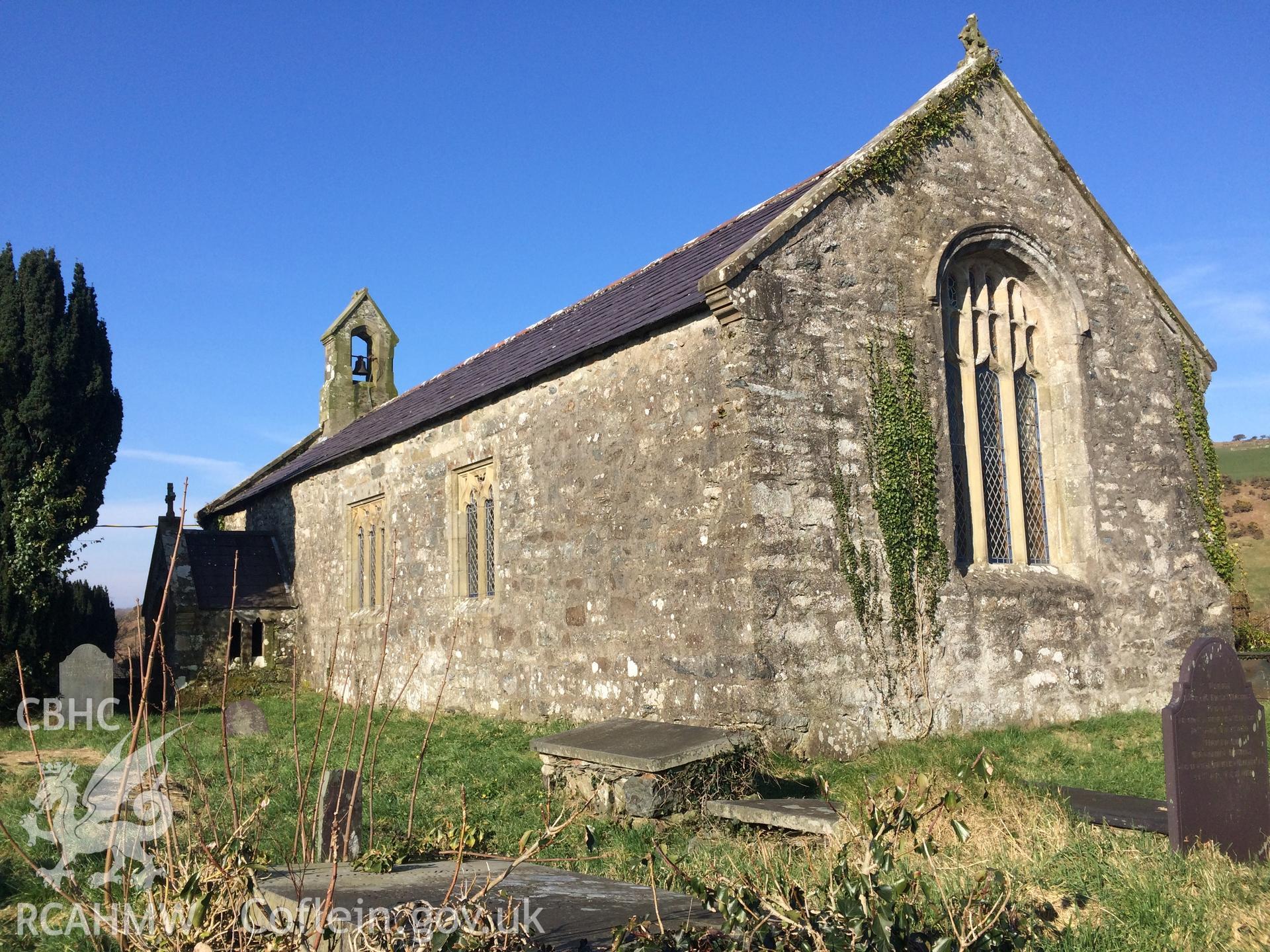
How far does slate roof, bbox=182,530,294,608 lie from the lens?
18.2m

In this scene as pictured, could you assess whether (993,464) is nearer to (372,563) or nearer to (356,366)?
(372,563)

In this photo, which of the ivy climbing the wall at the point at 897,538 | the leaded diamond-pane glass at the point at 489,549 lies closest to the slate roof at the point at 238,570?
the leaded diamond-pane glass at the point at 489,549

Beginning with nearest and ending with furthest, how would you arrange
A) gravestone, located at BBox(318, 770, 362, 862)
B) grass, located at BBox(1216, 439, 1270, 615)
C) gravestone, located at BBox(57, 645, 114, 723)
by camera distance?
gravestone, located at BBox(318, 770, 362, 862) → gravestone, located at BBox(57, 645, 114, 723) → grass, located at BBox(1216, 439, 1270, 615)

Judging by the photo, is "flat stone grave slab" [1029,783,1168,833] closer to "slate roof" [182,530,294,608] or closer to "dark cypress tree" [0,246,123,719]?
"dark cypress tree" [0,246,123,719]

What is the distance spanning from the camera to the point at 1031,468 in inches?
448

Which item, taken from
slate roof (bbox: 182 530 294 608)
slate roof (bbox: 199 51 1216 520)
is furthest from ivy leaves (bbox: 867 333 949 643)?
slate roof (bbox: 182 530 294 608)

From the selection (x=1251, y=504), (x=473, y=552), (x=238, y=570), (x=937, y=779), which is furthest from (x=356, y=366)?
(x=1251, y=504)

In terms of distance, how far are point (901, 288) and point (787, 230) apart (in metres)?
1.52

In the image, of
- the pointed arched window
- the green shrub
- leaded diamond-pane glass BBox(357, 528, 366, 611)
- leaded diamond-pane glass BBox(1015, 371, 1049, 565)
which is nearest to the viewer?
leaded diamond-pane glass BBox(1015, 371, 1049, 565)

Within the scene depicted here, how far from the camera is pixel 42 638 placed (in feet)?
47.9

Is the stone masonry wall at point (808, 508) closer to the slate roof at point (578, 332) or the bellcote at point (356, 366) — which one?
the slate roof at point (578, 332)

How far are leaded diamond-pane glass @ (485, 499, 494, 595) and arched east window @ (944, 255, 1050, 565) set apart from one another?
19.9 feet

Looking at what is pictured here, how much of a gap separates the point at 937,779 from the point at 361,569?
1285cm

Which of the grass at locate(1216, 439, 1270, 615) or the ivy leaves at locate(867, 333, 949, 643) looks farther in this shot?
the grass at locate(1216, 439, 1270, 615)
